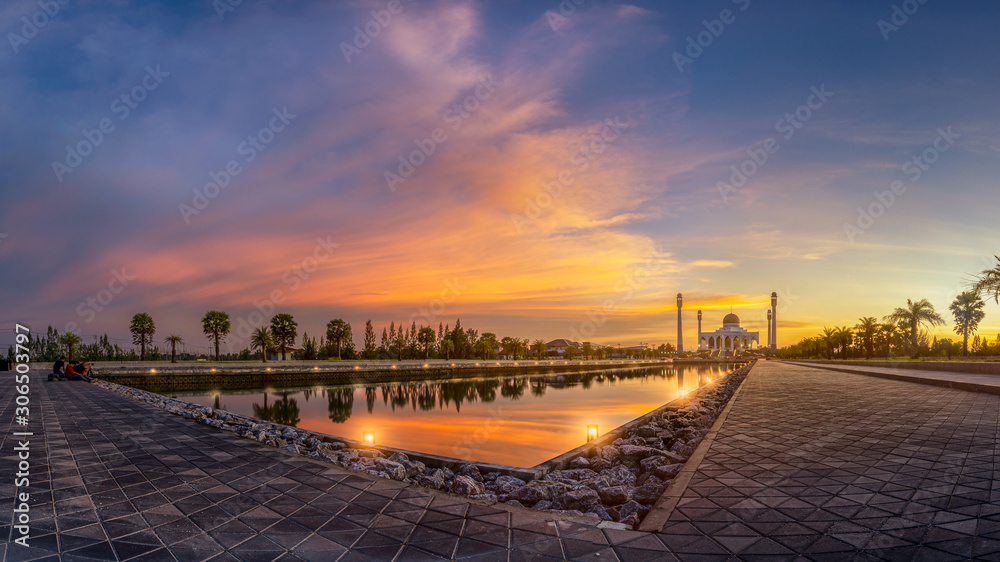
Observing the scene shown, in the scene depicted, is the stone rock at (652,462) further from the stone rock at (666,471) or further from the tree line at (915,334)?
the tree line at (915,334)

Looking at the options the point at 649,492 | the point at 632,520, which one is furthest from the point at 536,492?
the point at 632,520

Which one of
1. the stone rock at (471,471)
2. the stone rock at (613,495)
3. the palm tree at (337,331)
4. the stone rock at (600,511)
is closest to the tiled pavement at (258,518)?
the stone rock at (600,511)

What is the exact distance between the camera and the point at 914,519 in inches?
140

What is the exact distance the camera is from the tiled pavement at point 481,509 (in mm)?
3227

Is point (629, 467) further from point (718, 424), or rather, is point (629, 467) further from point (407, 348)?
point (407, 348)

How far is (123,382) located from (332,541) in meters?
34.6

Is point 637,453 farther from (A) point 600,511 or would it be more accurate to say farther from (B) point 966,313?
(B) point 966,313

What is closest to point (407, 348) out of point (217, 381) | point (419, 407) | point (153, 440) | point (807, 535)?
point (217, 381)

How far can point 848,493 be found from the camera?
14.0ft

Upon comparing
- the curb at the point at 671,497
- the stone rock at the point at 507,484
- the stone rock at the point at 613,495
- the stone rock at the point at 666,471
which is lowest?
the stone rock at the point at 507,484

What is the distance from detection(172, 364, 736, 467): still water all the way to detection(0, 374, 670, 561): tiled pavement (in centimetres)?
860

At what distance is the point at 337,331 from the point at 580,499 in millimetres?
71765

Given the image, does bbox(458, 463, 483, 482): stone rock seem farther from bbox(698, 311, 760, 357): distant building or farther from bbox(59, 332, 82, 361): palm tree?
bbox(698, 311, 760, 357): distant building

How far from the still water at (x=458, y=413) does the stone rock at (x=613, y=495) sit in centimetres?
819
